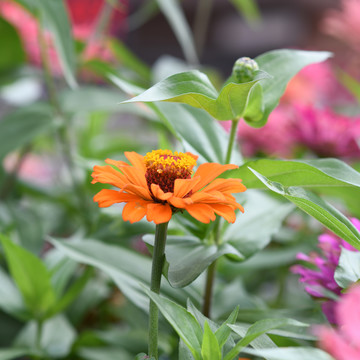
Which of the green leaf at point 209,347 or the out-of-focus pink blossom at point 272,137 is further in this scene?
the out-of-focus pink blossom at point 272,137

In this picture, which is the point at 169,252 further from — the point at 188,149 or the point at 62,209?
the point at 62,209

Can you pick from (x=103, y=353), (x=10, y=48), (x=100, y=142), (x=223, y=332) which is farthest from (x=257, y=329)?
(x=100, y=142)

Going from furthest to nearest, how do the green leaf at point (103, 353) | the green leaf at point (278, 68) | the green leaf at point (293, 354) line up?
the green leaf at point (103, 353)
the green leaf at point (278, 68)
the green leaf at point (293, 354)

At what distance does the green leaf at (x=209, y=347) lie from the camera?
0.70 feet

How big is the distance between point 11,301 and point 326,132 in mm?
337

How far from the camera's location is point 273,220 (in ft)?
1.14

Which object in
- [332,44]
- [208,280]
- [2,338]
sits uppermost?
[208,280]

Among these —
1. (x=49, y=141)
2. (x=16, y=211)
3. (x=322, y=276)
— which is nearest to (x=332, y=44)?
(x=49, y=141)

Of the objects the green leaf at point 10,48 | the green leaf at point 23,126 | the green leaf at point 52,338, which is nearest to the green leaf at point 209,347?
the green leaf at point 52,338

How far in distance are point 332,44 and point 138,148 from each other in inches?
38.8

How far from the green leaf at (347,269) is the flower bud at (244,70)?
0.11 m

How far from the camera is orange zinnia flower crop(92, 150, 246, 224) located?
213 mm

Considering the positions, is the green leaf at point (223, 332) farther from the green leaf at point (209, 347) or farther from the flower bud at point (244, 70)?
the flower bud at point (244, 70)

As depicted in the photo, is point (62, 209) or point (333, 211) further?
point (62, 209)
